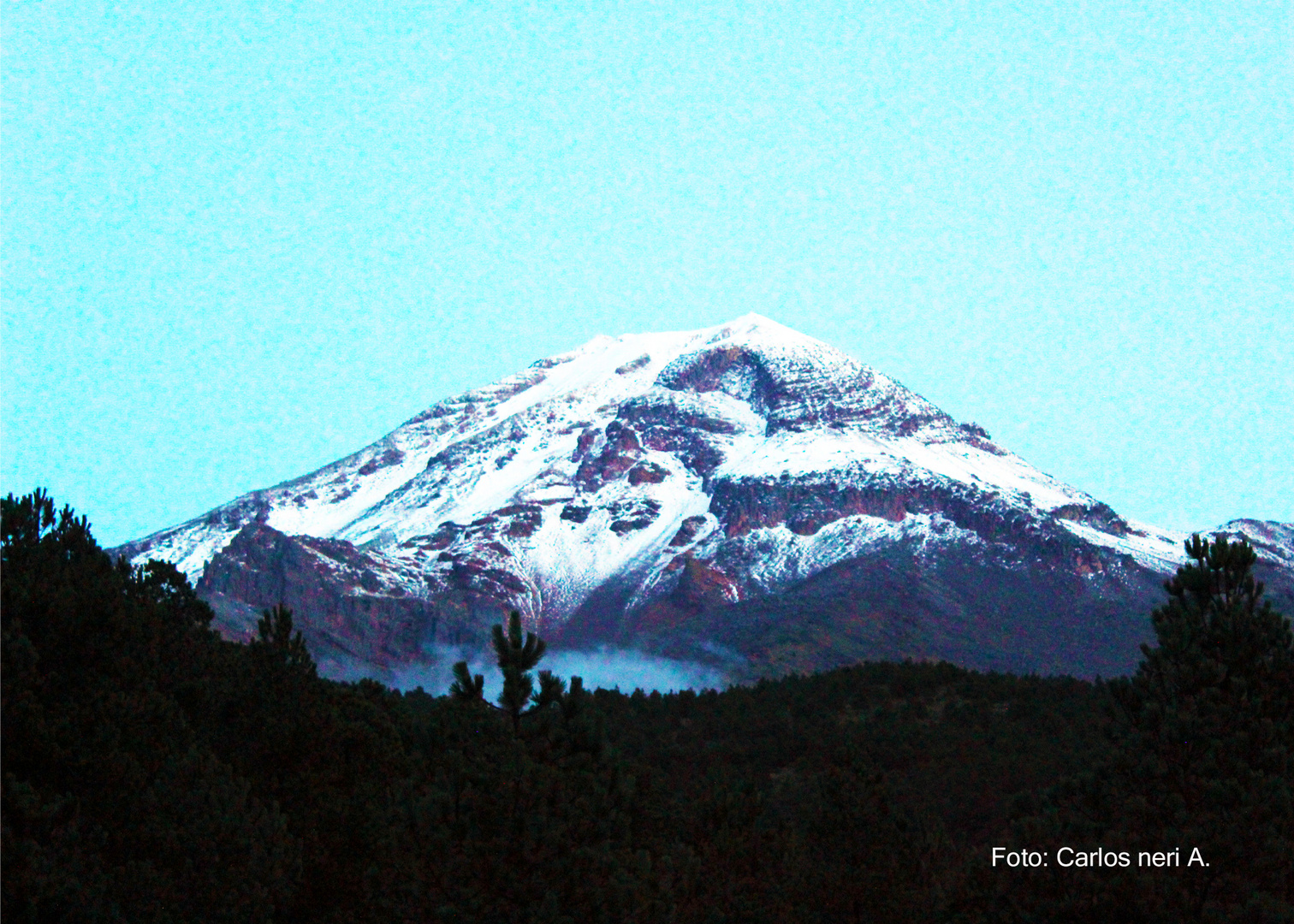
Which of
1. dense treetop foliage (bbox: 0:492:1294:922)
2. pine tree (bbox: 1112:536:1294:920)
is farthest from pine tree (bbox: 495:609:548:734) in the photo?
pine tree (bbox: 1112:536:1294:920)

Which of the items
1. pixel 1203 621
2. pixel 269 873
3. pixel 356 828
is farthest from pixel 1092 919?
pixel 356 828

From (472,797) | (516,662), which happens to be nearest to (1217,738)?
(516,662)

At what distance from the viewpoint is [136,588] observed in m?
36.2

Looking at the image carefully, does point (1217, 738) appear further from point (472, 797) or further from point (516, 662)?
point (472, 797)

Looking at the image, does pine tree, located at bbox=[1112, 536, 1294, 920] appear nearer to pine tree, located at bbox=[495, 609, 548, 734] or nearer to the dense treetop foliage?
the dense treetop foliage

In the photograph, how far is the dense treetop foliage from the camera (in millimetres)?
22531

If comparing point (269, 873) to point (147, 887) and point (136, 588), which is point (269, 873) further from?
point (136, 588)

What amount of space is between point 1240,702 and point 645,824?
30.4 feet

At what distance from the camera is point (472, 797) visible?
22.8m

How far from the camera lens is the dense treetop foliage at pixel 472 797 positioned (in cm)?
2253

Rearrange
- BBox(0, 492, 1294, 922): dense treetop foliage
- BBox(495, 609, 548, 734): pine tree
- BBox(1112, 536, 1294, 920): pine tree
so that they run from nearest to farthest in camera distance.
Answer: BBox(0, 492, 1294, 922): dense treetop foliage
BBox(495, 609, 548, 734): pine tree
BBox(1112, 536, 1294, 920): pine tree

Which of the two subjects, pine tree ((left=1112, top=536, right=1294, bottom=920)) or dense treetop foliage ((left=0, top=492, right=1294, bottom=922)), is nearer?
dense treetop foliage ((left=0, top=492, right=1294, bottom=922))

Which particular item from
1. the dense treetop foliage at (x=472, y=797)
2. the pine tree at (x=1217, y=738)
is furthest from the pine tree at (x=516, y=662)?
the pine tree at (x=1217, y=738)

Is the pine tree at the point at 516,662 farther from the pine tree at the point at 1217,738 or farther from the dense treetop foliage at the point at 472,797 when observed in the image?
the pine tree at the point at 1217,738
